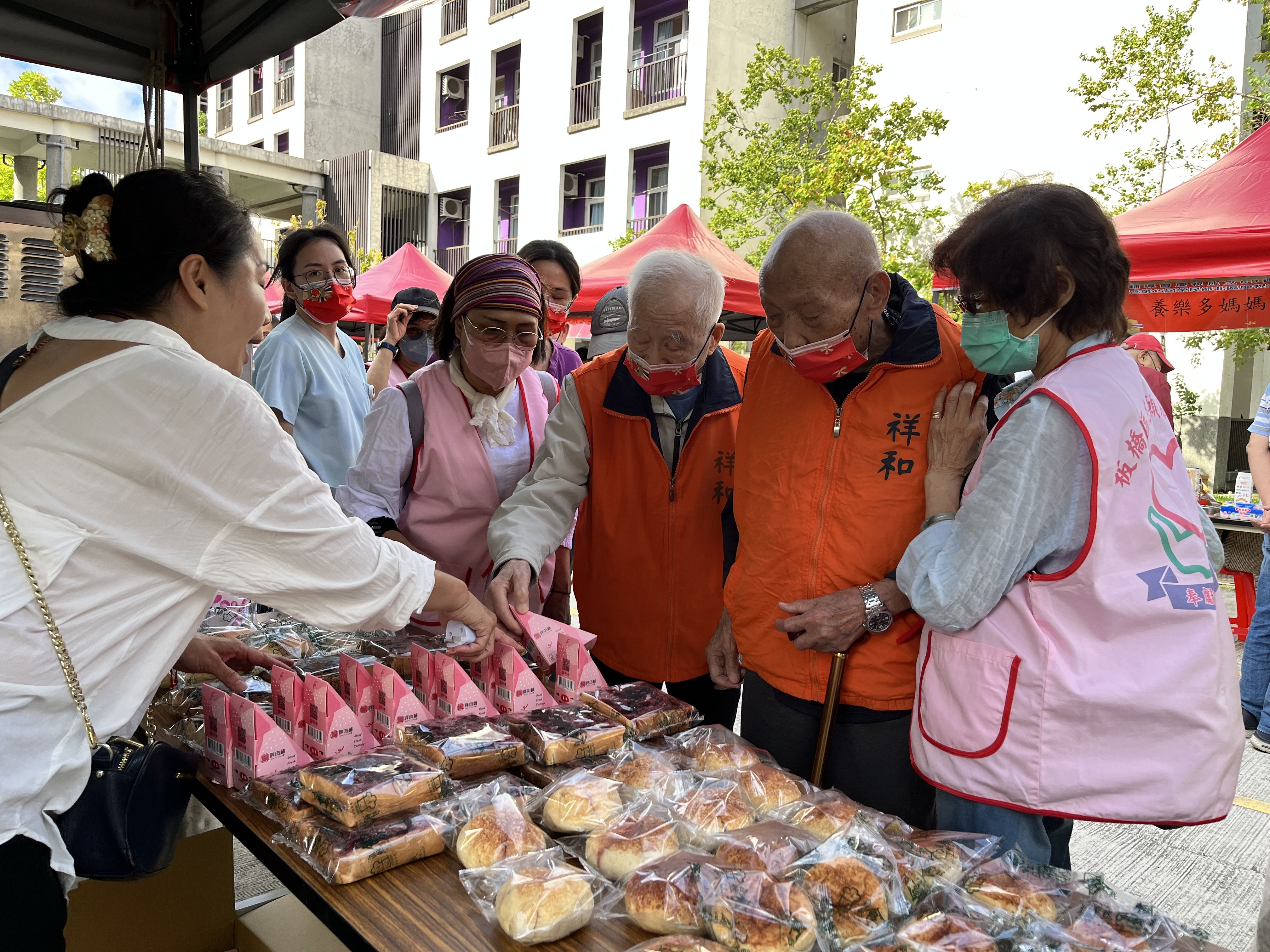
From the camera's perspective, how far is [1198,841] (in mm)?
3477

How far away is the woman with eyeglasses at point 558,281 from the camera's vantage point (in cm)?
395

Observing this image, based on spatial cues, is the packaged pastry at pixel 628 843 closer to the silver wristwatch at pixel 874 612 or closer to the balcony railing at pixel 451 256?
the silver wristwatch at pixel 874 612

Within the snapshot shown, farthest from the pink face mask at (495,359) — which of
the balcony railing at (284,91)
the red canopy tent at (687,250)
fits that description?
the balcony railing at (284,91)

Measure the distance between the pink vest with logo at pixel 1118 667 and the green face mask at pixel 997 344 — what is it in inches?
5.1

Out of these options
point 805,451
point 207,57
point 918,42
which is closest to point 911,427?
point 805,451

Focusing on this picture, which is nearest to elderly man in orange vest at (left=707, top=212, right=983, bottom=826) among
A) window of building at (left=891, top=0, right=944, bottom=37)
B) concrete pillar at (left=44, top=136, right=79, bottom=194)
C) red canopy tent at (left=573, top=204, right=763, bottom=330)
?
red canopy tent at (left=573, top=204, right=763, bottom=330)

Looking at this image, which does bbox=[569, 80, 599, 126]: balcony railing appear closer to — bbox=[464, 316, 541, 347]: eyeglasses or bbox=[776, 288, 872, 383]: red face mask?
bbox=[464, 316, 541, 347]: eyeglasses

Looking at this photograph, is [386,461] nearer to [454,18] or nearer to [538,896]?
[538,896]

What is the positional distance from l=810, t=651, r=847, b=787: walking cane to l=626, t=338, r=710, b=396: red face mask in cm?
80

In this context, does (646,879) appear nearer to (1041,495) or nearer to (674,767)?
(674,767)

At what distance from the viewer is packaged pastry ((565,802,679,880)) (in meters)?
1.27

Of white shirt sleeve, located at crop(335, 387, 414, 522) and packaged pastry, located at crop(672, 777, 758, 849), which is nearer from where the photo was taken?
packaged pastry, located at crop(672, 777, 758, 849)

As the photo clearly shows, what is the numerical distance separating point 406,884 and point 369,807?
0.15m

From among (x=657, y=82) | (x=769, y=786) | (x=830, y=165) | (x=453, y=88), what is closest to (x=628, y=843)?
(x=769, y=786)
